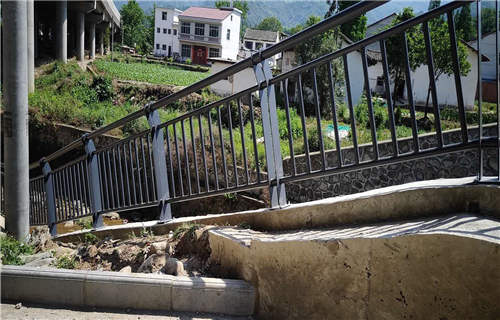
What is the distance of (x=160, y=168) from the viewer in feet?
15.5

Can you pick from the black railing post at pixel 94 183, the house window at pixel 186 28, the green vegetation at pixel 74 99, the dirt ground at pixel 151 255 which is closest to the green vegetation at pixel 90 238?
the black railing post at pixel 94 183

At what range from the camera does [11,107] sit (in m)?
5.54

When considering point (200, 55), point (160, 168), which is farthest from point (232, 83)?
point (200, 55)

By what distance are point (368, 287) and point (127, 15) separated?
106 meters

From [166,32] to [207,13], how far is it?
1016 inches

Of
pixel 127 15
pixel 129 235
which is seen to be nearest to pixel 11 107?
pixel 129 235

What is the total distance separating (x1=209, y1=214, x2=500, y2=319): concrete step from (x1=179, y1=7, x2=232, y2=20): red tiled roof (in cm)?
7456

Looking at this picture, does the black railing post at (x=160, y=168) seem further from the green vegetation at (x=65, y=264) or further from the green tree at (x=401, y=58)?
the green tree at (x=401, y=58)

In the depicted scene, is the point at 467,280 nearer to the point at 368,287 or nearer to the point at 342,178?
the point at 368,287

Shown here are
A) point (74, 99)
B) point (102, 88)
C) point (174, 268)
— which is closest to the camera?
point (174, 268)

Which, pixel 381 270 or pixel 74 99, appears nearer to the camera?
pixel 381 270

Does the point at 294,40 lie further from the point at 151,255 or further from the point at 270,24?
the point at 270,24

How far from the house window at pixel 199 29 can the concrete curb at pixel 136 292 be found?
3006 inches

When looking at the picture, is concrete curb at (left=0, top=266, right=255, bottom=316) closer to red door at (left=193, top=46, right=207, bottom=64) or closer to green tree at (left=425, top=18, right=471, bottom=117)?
green tree at (left=425, top=18, right=471, bottom=117)
